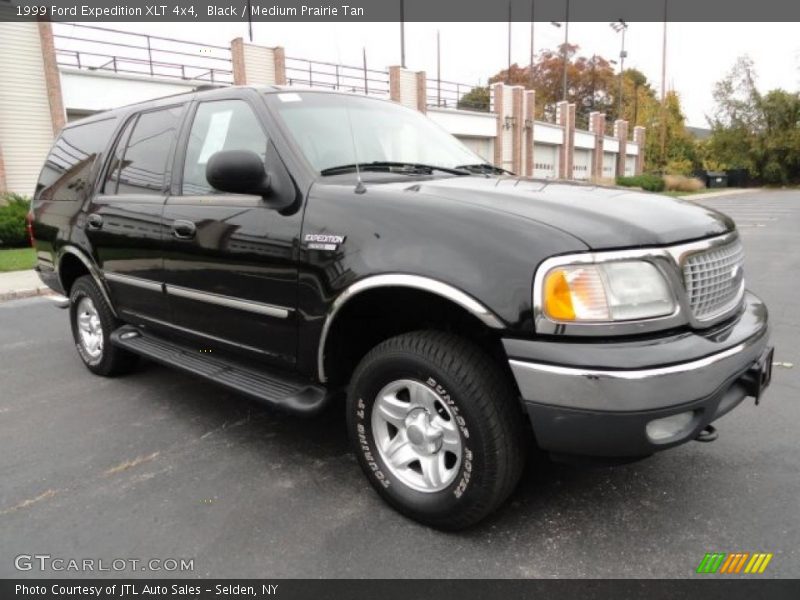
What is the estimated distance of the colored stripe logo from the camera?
238cm

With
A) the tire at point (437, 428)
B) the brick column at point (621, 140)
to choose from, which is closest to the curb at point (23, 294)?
the tire at point (437, 428)

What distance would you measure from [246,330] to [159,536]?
1.08 metres

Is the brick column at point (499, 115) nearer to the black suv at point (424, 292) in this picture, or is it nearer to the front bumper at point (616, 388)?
the black suv at point (424, 292)

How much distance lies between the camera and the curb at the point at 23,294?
28.3 feet

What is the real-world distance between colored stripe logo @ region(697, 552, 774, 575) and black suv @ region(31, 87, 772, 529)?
476 millimetres

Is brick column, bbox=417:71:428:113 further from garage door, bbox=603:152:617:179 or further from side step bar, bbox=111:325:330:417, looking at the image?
side step bar, bbox=111:325:330:417

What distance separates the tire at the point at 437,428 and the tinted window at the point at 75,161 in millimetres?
3055

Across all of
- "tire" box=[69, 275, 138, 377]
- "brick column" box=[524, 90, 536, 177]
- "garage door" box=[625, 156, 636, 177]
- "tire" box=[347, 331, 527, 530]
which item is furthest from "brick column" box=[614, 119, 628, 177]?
Answer: "tire" box=[347, 331, 527, 530]

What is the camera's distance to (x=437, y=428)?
2611mm

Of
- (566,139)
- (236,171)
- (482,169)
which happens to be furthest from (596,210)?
(566,139)

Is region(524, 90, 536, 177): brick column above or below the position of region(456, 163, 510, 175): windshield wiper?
above

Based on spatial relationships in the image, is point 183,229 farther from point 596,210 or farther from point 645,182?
point 645,182
